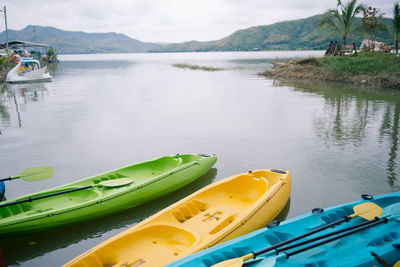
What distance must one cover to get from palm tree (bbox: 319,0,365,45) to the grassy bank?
2881mm

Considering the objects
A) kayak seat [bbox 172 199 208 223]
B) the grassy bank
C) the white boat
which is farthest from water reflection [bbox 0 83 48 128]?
the grassy bank

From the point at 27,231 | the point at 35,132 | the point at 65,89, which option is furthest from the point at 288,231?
the point at 65,89

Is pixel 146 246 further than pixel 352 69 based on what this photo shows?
No

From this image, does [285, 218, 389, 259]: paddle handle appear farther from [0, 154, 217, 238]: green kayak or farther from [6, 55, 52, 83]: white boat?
[6, 55, 52, 83]: white boat

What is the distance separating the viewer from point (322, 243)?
13.7 feet

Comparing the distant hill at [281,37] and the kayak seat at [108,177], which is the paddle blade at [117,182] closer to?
the kayak seat at [108,177]

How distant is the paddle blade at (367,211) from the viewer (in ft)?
16.6

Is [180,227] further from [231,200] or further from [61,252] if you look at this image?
[61,252]

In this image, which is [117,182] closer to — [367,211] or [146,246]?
[146,246]

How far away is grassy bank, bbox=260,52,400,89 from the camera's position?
23.8 meters

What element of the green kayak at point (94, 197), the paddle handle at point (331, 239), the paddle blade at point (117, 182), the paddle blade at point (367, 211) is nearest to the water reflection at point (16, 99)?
the green kayak at point (94, 197)

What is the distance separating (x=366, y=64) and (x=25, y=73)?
3386 centimetres

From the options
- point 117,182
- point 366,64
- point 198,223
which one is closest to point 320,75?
point 366,64

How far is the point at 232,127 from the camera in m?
13.5
